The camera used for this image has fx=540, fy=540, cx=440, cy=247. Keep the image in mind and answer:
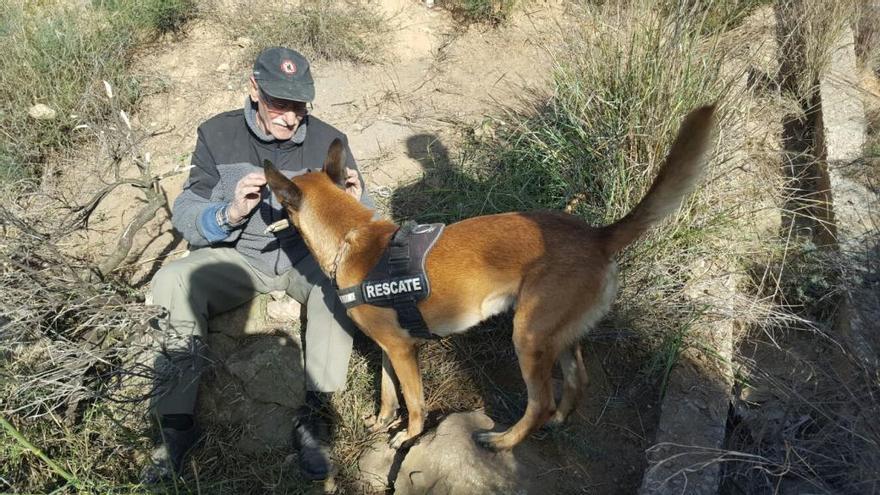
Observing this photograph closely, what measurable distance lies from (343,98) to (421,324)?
11.7 ft

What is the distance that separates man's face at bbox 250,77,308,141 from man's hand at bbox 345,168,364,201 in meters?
0.42

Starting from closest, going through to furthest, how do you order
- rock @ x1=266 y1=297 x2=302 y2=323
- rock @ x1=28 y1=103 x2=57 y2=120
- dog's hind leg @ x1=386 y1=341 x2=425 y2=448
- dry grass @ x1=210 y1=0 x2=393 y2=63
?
dog's hind leg @ x1=386 y1=341 x2=425 y2=448 < rock @ x1=266 y1=297 x2=302 y2=323 < rock @ x1=28 y1=103 x2=57 y2=120 < dry grass @ x1=210 y1=0 x2=393 y2=63

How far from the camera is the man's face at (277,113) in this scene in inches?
123

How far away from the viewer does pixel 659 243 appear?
324 centimetres

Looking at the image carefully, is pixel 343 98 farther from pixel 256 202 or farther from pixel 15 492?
pixel 15 492

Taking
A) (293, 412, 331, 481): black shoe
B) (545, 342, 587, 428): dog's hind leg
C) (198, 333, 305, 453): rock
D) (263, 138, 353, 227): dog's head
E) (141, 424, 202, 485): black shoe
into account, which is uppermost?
(263, 138, 353, 227): dog's head

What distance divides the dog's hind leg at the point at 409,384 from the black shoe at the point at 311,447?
388 millimetres

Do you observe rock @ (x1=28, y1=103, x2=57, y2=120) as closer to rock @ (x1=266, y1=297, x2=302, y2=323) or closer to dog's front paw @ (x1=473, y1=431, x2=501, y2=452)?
rock @ (x1=266, y1=297, x2=302, y2=323)

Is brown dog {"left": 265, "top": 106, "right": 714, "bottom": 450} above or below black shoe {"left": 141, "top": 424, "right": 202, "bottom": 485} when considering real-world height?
above

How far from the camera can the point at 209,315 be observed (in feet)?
11.4

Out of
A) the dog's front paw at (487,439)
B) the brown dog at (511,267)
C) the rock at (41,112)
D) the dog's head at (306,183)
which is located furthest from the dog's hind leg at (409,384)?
the rock at (41,112)

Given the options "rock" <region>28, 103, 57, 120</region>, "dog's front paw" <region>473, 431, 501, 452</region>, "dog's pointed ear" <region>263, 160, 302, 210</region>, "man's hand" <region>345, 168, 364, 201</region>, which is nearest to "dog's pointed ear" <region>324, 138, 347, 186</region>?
"man's hand" <region>345, 168, 364, 201</region>

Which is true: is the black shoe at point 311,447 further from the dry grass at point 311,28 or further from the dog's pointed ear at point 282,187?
the dry grass at point 311,28

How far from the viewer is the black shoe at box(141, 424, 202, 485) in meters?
2.76
